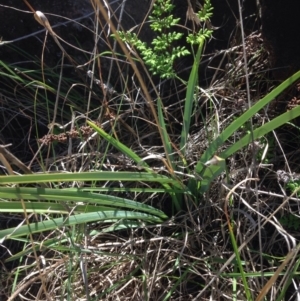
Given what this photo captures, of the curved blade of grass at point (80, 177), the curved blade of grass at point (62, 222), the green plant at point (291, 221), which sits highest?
the curved blade of grass at point (80, 177)

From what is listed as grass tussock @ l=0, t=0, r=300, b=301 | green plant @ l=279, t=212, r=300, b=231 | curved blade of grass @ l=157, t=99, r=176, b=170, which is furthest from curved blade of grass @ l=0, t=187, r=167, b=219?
green plant @ l=279, t=212, r=300, b=231

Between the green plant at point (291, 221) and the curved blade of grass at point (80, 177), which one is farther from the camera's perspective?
the green plant at point (291, 221)

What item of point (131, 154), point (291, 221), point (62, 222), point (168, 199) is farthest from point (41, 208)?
point (291, 221)

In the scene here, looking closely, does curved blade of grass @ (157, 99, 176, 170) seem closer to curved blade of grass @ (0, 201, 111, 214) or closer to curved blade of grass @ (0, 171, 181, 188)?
curved blade of grass @ (0, 171, 181, 188)

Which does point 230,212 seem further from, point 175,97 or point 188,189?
point 175,97

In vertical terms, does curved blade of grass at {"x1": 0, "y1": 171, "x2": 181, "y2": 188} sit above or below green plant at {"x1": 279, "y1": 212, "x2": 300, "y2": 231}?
above

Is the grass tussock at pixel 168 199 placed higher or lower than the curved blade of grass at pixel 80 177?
lower

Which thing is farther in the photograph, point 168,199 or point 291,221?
point 168,199

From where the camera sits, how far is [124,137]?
5.07 feet

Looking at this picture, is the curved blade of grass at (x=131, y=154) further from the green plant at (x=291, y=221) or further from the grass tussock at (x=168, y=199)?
the green plant at (x=291, y=221)

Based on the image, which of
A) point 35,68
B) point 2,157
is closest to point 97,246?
point 2,157

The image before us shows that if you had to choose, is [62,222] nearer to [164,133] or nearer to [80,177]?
[80,177]

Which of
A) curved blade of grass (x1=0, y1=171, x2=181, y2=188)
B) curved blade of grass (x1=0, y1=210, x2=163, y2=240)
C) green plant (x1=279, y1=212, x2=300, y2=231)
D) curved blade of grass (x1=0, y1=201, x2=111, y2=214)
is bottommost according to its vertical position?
green plant (x1=279, y1=212, x2=300, y2=231)

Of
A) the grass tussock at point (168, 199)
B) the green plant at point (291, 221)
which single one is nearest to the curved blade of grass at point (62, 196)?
the grass tussock at point (168, 199)
